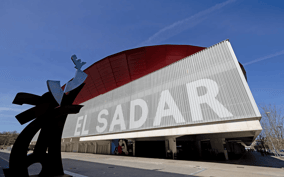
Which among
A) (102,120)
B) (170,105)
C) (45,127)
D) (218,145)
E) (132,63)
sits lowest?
(45,127)

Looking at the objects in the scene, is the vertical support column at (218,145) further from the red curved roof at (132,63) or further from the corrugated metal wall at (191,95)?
the red curved roof at (132,63)

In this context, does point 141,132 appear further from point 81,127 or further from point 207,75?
point 81,127

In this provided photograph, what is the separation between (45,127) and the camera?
8148mm

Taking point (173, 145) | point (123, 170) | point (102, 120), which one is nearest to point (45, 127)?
point (123, 170)

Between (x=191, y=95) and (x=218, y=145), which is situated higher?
(x=191, y=95)

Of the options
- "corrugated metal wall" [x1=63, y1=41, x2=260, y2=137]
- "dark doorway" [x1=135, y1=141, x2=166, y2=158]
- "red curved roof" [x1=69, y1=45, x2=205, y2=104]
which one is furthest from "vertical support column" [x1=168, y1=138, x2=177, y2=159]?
"red curved roof" [x1=69, y1=45, x2=205, y2=104]

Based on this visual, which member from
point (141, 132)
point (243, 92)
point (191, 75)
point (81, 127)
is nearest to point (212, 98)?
point (243, 92)

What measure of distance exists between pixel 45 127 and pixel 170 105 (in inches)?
564

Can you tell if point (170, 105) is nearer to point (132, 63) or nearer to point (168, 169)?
point (168, 169)

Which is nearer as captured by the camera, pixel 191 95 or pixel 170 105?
pixel 191 95

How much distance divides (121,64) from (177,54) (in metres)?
12.9

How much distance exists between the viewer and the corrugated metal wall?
576 inches

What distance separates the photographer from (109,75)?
36125mm

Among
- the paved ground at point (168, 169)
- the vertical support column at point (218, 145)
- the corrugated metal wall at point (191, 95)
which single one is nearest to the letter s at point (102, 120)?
the corrugated metal wall at point (191, 95)
